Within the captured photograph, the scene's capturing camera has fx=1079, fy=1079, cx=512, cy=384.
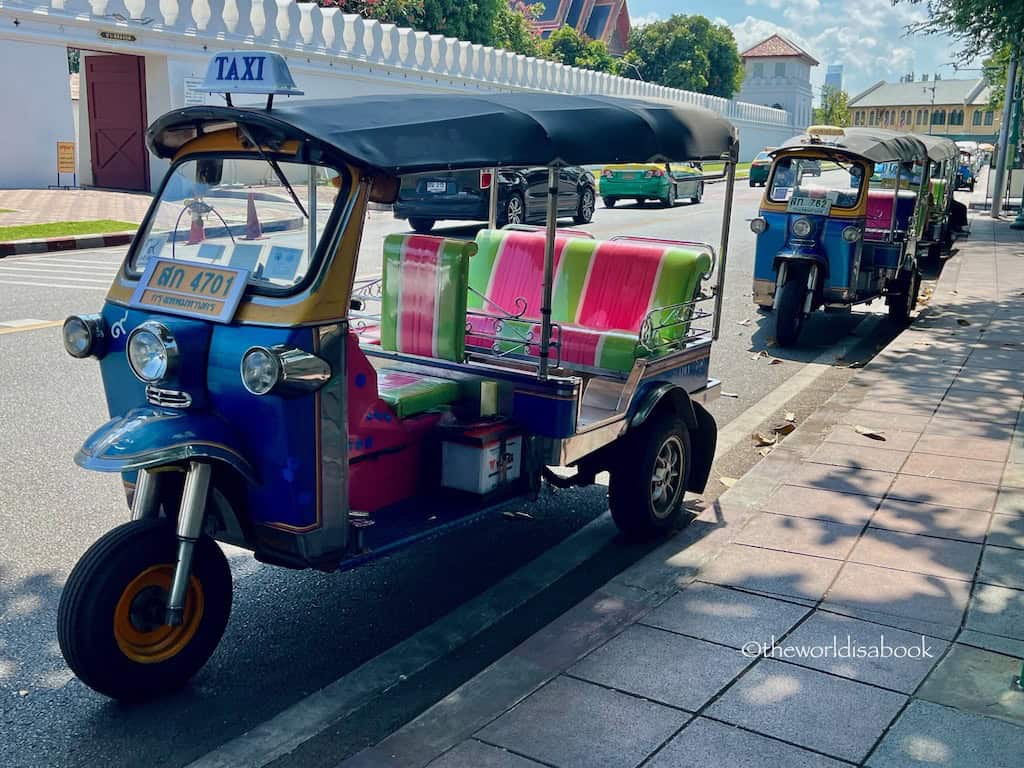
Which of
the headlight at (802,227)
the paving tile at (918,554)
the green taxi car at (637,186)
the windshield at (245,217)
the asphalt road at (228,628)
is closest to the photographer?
the asphalt road at (228,628)

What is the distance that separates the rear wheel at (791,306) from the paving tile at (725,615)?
6544 millimetres

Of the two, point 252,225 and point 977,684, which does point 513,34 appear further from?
point 977,684

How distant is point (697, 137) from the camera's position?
568 cm

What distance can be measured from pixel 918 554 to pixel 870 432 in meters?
2.26

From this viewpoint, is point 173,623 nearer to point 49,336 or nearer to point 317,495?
point 317,495

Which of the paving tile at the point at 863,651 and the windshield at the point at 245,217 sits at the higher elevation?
the windshield at the point at 245,217

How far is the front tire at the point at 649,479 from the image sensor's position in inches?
211

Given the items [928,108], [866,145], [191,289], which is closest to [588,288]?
[191,289]

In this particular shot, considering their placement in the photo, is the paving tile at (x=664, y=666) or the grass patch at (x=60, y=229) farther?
the grass patch at (x=60, y=229)

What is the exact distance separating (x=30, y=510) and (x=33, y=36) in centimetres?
1895

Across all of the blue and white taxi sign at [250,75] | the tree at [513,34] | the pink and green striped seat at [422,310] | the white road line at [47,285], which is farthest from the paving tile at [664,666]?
the tree at [513,34]

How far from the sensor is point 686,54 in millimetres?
70562

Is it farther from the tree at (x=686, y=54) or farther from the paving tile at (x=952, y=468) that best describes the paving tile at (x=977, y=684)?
the tree at (x=686, y=54)

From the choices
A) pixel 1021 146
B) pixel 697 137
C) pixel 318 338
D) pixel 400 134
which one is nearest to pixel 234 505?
pixel 318 338
